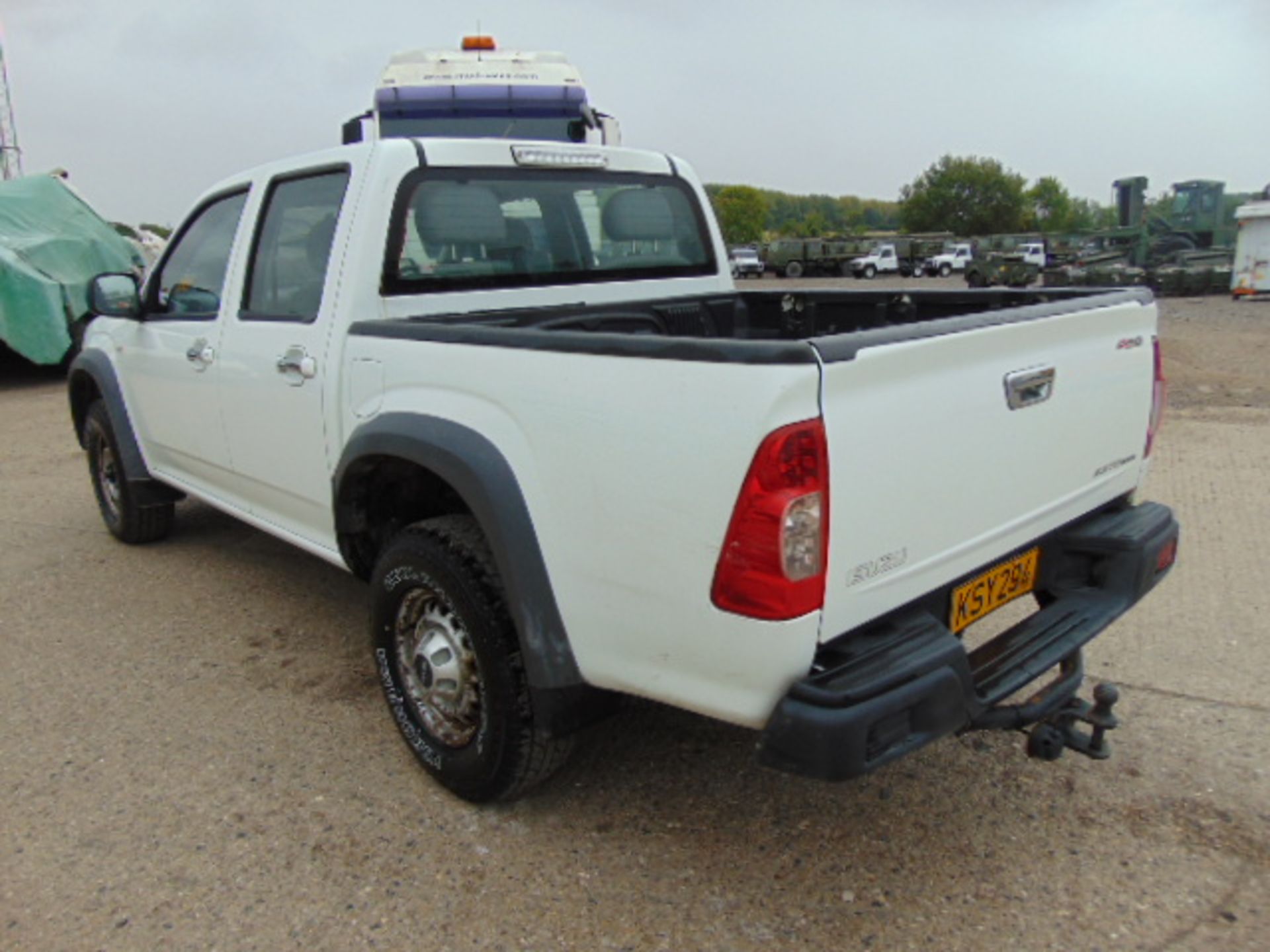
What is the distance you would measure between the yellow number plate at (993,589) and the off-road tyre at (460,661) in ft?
3.54

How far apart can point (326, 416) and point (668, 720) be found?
1.55m

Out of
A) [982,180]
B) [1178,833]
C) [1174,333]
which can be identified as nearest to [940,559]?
[1178,833]

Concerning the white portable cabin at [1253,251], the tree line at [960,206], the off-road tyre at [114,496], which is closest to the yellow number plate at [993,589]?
the off-road tyre at [114,496]

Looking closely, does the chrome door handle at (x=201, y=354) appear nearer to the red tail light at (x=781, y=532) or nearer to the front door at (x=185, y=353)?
the front door at (x=185, y=353)

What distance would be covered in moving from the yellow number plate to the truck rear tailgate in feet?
0.20

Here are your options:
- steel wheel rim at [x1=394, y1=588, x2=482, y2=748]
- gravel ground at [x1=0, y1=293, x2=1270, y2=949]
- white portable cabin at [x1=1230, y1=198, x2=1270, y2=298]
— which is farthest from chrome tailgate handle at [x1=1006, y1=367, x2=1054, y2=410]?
white portable cabin at [x1=1230, y1=198, x2=1270, y2=298]

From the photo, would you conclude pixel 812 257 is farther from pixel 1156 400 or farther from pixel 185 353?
pixel 1156 400

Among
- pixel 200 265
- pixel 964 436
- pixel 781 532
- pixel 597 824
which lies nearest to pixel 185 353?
pixel 200 265

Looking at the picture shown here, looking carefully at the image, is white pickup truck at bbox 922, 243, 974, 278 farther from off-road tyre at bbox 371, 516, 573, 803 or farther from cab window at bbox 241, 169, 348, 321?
off-road tyre at bbox 371, 516, 573, 803

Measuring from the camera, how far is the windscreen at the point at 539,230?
130 inches

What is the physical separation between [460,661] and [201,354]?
198 centimetres

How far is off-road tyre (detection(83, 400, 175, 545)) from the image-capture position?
16.6 ft

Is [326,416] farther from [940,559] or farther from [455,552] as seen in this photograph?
[940,559]

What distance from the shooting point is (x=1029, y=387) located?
245 centimetres
